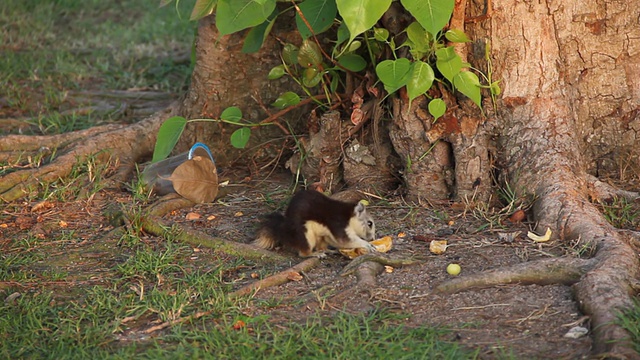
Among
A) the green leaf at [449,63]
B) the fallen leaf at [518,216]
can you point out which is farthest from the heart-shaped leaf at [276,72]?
the fallen leaf at [518,216]

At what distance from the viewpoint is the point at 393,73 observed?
4.82 meters

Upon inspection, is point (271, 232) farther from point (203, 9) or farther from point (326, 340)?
point (203, 9)

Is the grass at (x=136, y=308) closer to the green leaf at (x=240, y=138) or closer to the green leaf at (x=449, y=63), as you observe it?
the green leaf at (x=240, y=138)

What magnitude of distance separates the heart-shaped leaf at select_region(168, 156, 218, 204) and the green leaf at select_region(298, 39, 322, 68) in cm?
90

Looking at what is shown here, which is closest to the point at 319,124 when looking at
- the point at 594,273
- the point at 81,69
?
the point at 594,273

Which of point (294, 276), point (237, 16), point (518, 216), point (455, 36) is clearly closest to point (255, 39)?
point (237, 16)

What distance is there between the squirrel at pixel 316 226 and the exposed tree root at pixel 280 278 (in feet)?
0.48

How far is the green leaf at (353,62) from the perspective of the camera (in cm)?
528

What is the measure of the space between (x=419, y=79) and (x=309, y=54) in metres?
0.81

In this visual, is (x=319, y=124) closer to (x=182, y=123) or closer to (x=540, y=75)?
(x=182, y=123)

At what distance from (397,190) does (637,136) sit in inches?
59.3

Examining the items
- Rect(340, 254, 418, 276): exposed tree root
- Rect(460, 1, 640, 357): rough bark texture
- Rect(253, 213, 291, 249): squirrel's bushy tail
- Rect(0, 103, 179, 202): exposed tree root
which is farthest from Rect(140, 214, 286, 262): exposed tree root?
Rect(460, 1, 640, 357): rough bark texture

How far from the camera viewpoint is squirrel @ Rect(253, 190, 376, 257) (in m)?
4.66

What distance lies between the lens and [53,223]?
5238mm
